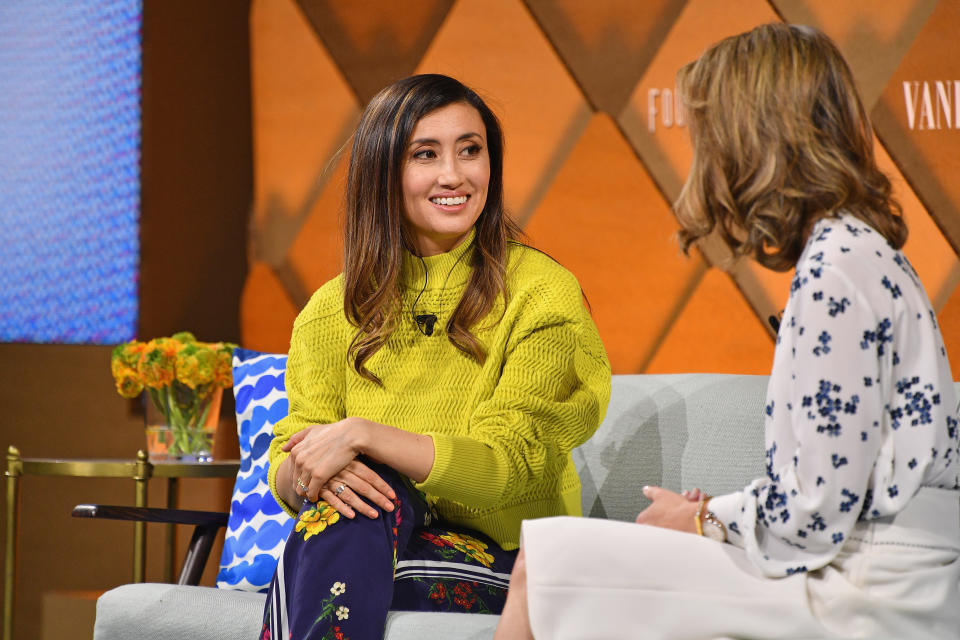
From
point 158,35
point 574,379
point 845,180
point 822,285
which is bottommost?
point 574,379

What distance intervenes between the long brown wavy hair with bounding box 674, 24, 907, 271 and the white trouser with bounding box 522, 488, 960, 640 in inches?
14.6

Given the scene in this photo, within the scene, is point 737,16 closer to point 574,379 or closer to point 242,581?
point 574,379

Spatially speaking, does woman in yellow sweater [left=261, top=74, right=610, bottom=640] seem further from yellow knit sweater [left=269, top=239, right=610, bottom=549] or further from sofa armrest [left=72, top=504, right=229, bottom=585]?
sofa armrest [left=72, top=504, right=229, bottom=585]

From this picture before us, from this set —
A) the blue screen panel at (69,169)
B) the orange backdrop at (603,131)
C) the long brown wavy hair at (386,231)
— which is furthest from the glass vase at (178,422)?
the long brown wavy hair at (386,231)

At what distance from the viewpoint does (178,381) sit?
2.89 m

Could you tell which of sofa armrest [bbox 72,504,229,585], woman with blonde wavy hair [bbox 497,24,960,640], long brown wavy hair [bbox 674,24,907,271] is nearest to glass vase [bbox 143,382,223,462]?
sofa armrest [bbox 72,504,229,585]

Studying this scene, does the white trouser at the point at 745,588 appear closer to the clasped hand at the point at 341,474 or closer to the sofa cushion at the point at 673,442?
the clasped hand at the point at 341,474

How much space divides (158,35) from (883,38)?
7.33ft

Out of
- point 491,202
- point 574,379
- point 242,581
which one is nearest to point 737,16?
point 491,202

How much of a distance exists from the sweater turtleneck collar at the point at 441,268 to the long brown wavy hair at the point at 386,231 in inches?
0.6

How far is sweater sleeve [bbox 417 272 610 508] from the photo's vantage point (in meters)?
1.74

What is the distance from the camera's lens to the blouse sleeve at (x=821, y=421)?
3.92 feet

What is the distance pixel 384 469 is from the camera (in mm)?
1744

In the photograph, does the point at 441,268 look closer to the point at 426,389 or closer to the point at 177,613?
the point at 426,389
